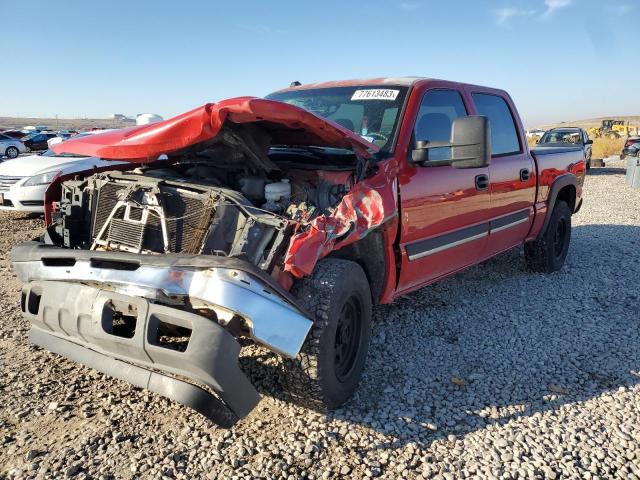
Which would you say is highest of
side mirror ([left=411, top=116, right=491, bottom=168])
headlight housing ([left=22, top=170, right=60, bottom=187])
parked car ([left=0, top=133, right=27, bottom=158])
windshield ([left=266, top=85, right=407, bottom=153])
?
windshield ([left=266, top=85, right=407, bottom=153])

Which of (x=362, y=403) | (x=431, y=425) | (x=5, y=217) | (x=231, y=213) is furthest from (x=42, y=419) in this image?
(x=5, y=217)

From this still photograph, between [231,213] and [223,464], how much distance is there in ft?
4.07

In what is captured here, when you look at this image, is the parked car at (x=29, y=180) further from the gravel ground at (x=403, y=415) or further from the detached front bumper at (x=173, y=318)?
the detached front bumper at (x=173, y=318)

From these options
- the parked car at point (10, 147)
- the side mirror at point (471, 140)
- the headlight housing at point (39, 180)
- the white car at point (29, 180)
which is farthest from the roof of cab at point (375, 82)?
the parked car at point (10, 147)

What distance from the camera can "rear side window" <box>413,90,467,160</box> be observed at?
376 cm

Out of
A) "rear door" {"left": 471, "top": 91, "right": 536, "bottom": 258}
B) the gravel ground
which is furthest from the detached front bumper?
"rear door" {"left": 471, "top": 91, "right": 536, "bottom": 258}

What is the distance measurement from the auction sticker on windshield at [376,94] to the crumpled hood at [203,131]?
873 millimetres

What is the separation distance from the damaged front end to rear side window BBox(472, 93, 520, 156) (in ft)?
6.35

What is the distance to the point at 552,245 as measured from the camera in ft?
19.1

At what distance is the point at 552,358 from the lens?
3727mm

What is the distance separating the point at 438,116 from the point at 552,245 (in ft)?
8.90

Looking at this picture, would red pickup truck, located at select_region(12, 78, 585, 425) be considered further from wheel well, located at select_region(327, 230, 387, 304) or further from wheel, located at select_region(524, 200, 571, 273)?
wheel, located at select_region(524, 200, 571, 273)

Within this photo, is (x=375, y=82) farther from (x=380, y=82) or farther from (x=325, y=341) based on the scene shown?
(x=325, y=341)

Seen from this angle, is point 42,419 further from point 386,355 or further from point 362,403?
point 386,355
